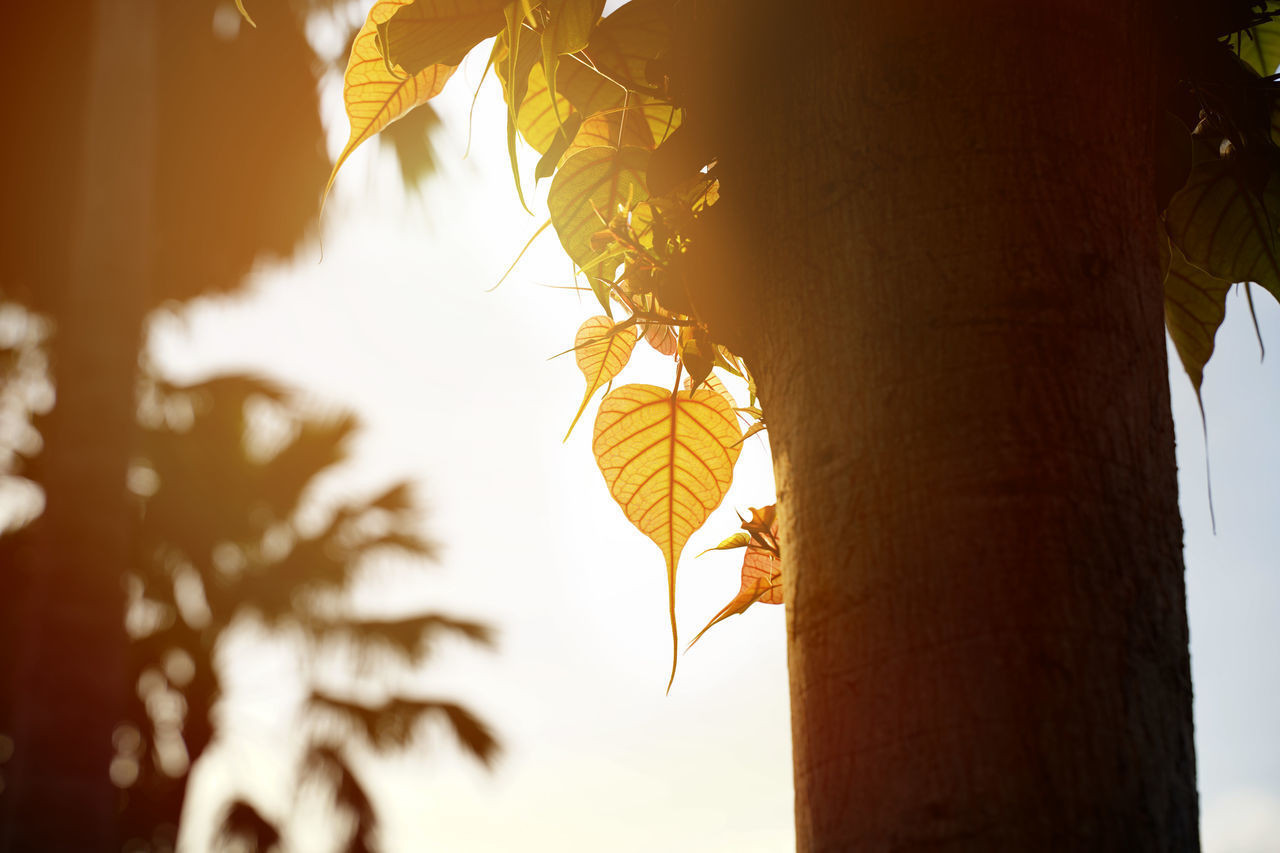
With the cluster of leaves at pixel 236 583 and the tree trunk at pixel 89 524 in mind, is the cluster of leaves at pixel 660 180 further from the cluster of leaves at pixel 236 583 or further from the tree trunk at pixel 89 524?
the cluster of leaves at pixel 236 583

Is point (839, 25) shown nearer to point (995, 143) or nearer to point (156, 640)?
point (995, 143)

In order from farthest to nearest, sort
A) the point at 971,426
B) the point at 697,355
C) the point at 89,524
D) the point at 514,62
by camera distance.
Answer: the point at 89,524
the point at 697,355
the point at 514,62
the point at 971,426

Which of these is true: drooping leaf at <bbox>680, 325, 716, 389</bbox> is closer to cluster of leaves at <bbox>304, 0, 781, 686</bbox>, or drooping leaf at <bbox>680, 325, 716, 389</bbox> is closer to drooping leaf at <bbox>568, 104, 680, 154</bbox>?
cluster of leaves at <bbox>304, 0, 781, 686</bbox>

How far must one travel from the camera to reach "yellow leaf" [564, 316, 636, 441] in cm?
62

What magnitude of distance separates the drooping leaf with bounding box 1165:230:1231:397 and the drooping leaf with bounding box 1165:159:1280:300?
2 centimetres

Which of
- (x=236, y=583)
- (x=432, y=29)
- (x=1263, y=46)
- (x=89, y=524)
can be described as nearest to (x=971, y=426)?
(x=432, y=29)

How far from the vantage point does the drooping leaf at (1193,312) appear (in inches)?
22.0

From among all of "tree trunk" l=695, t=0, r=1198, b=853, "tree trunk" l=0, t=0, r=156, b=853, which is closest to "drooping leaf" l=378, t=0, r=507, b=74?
"tree trunk" l=695, t=0, r=1198, b=853

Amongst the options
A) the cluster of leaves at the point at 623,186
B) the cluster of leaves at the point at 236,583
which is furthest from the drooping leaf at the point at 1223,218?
the cluster of leaves at the point at 236,583

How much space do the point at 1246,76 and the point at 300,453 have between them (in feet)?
23.2

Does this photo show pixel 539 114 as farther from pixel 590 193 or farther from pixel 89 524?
pixel 89 524

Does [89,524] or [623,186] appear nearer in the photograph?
[623,186]

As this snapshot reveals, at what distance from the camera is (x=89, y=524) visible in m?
2.08

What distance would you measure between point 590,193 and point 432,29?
12 cm
